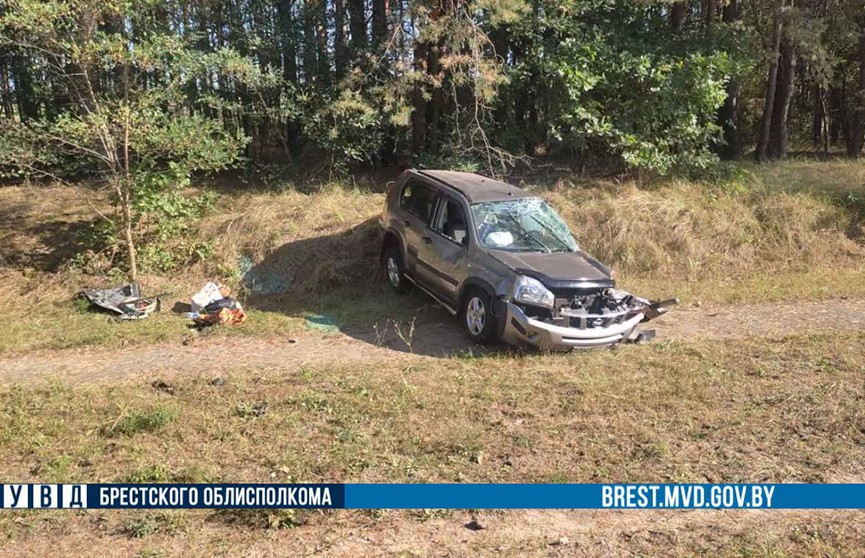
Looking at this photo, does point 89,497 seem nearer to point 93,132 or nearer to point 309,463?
point 309,463

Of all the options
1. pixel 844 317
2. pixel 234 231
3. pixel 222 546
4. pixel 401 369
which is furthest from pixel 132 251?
pixel 844 317

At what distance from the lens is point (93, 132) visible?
9.66 metres

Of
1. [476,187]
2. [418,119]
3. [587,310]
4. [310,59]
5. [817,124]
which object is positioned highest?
[310,59]

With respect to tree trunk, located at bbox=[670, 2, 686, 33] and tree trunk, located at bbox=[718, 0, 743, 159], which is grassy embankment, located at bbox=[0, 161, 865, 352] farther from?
tree trunk, located at bbox=[670, 2, 686, 33]

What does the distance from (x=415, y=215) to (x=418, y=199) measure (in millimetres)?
259

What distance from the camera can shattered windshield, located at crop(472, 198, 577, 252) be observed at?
801 centimetres

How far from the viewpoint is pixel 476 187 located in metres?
8.81

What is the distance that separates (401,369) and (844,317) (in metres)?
6.08

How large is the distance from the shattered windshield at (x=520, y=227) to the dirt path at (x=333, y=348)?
1295 mm

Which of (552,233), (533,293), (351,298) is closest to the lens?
(533,293)

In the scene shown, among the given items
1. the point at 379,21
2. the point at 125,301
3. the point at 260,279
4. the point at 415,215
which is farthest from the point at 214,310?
the point at 379,21

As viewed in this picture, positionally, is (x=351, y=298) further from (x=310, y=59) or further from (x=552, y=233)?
(x=310, y=59)

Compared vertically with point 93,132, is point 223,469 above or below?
below

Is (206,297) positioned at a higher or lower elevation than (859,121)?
lower
